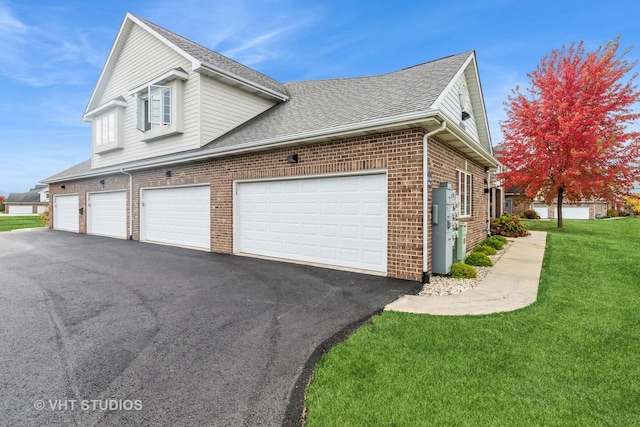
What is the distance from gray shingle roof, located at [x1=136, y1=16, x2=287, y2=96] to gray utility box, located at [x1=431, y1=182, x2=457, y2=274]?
30.9 feet

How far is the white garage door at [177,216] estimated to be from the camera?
1038 cm

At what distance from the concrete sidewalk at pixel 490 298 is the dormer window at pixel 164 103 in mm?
10737

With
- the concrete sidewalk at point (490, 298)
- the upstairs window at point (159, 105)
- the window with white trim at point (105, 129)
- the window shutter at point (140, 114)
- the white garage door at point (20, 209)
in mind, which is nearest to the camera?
the concrete sidewalk at point (490, 298)

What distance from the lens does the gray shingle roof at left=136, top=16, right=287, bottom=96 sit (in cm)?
1185

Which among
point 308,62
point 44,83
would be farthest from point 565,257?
point 44,83

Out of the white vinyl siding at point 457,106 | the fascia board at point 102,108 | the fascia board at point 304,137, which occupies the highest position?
the fascia board at point 102,108

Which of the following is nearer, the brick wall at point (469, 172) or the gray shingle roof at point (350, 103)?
the brick wall at point (469, 172)

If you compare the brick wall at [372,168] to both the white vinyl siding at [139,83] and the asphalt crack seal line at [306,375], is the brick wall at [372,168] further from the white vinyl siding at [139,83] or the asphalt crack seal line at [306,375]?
the asphalt crack seal line at [306,375]

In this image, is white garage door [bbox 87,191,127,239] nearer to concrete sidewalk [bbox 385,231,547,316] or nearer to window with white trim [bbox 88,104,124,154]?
window with white trim [bbox 88,104,124,154]

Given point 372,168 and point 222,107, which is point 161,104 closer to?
point 222,107

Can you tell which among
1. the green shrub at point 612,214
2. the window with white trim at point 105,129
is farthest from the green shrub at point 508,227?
the green shrub at point 612,214

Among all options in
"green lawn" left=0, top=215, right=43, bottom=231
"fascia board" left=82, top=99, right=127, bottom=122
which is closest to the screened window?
"fascia board" left=82, top=99, right=127, bottom=122

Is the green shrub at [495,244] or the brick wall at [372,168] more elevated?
the brick wall at [372,168]

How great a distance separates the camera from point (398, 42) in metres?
16.7
